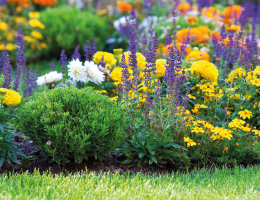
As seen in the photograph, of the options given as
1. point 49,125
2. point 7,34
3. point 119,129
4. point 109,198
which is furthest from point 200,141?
point 7,34

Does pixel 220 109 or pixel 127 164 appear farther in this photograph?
pixel 220 109

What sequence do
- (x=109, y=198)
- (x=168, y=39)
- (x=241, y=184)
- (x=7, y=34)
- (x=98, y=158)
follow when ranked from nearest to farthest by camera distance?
(x=109, y=198), (x=241, y=184), (x=98, y=158), (x=168, y=39), (x=7, y=34)

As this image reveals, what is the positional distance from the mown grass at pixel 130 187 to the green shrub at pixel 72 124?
0.86 feet

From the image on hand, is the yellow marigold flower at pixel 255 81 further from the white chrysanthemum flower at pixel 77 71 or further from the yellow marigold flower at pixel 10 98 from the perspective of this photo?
the yellow marigold flower at pixel 10 98

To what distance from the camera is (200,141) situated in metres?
3.15

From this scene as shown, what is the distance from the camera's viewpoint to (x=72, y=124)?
A: 2.84 meters

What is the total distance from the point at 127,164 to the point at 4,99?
1.28 meters

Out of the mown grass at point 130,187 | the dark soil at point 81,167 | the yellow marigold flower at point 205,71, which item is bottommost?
the mown grass at point 130,187

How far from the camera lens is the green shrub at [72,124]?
2781 millimetres

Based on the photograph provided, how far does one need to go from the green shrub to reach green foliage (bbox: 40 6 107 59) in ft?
19.4

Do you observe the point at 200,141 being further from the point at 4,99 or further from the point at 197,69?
the point at 4,99

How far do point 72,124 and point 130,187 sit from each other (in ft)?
2.48

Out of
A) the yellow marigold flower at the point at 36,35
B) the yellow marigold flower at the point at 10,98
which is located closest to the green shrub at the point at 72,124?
the yellow marigold flower at the point at 10,98

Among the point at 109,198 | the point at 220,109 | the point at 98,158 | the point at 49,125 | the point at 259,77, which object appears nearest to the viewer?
the point at 109,198
